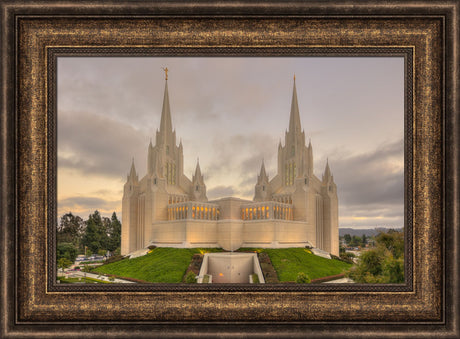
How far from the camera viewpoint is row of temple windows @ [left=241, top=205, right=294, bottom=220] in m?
16.8

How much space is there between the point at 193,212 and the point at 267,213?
14.8 ft

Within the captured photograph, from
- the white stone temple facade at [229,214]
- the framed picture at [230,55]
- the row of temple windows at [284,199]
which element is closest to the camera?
the framed picture at [230,55]

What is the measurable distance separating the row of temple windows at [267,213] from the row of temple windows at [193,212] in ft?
5.86

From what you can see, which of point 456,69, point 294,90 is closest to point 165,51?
point 294,90

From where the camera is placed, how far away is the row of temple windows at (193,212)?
1667 cm

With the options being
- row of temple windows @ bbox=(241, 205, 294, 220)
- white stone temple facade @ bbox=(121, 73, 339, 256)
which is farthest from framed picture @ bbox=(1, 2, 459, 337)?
row of temple windows @ bbox=(241, 205, 294, 220)

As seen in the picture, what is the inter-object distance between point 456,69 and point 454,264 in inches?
95.8

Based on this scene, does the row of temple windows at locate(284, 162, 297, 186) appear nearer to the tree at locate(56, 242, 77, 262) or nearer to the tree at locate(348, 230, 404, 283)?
the tree at locate(348, 230, 404, 283)

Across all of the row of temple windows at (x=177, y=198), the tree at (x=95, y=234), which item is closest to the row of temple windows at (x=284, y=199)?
the row of temple windows at (x=177, y=198)

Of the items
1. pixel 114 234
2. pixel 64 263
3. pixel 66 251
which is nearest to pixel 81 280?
pixel 64 263

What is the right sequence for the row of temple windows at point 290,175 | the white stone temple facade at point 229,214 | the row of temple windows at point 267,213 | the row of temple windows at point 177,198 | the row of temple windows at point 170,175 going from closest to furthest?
the white stone temple facade at point 229,214, the row of temple windows at point 267,213, the row of temple windows at point 170,175, the row of temple windows at point 177,198, the row of temple windows at point 290,175

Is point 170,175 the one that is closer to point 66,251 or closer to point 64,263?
point 66,251

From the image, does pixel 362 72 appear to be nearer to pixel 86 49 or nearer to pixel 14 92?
pixel 86 49

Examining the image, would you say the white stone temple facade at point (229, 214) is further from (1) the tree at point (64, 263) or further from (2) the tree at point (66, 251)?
(1) the tree at point (64, 263)
